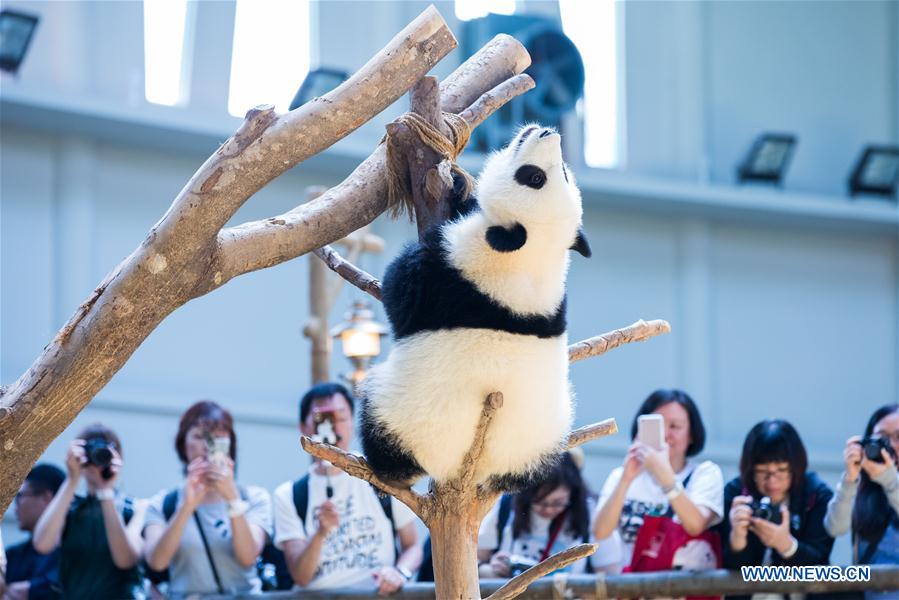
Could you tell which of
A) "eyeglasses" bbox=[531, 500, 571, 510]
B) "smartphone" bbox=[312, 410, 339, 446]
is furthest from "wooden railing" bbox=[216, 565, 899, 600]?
"smartphone" bbox=[312, 410, 339, 446]

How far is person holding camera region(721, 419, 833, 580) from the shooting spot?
12.8 feet

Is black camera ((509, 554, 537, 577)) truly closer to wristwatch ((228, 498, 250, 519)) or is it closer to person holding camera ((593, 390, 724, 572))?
person holding camera ((593, 390, 724, 572))

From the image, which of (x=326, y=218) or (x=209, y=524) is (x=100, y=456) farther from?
(x=326, y=218)

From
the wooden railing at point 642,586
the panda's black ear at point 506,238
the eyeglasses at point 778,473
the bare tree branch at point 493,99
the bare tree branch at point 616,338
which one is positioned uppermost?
the bare tree branch at point 493,99

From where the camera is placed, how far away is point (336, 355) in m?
8.72

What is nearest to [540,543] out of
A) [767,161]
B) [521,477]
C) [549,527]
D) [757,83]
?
[549,527]

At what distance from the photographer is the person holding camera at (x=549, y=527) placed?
418 cm

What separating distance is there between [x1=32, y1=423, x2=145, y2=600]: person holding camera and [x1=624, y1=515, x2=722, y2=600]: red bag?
1.68 m

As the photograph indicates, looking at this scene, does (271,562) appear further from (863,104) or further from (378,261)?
(863,104)

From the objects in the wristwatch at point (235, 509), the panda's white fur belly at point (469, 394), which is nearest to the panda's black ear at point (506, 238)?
the panda's white fur belly at point (469, 394)

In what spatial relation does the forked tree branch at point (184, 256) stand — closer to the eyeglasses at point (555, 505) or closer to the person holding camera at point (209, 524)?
the person holding camera at point (209, 524)

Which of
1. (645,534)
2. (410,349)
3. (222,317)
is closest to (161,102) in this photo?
(222,317)

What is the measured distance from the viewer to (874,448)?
154 inches

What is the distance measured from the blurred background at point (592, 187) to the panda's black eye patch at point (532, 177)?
19.0 ft
